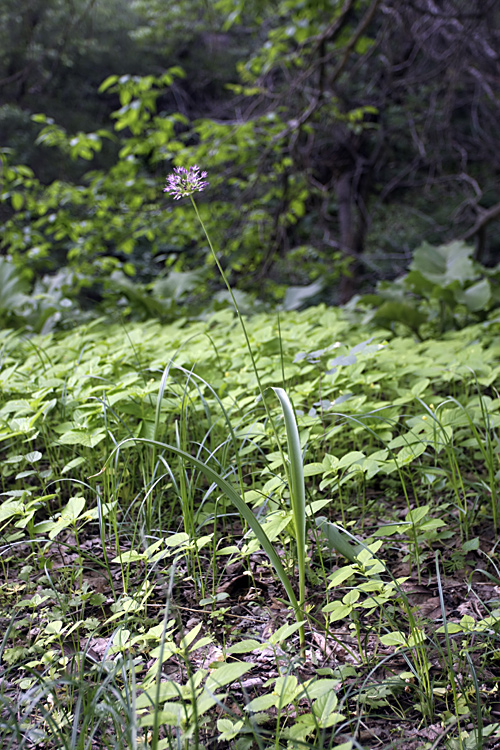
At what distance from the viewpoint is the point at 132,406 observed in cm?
134

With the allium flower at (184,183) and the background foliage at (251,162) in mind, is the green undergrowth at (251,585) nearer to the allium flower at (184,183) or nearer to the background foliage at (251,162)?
the allium flower at (184,183)

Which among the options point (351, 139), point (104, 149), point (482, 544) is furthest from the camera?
point (104, 149)

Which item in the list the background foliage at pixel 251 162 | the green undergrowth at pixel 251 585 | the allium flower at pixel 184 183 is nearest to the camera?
the green undergrowth at pixel 251 585

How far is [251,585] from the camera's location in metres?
1.04

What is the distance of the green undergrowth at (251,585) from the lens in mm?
694

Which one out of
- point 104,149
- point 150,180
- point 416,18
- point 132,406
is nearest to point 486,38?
point 416,18

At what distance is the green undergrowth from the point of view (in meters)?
0.69

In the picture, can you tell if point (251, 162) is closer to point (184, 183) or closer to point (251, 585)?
point (184, 183)

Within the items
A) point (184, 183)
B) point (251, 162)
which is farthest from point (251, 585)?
point (251, 162)

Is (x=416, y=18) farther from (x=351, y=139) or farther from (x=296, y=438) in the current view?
(x=296, y=438)

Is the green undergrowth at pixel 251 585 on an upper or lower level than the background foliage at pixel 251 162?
lower

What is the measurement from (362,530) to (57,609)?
0.66 m

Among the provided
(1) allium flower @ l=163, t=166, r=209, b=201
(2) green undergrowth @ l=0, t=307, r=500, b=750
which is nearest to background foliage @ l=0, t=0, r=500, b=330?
(2) green undergrowth @ l=0, t=307, r=500, b=750

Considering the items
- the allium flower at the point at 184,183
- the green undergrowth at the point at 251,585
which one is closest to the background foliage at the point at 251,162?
the green undergrowth at the point at 251,585
